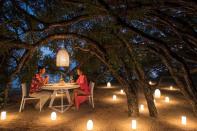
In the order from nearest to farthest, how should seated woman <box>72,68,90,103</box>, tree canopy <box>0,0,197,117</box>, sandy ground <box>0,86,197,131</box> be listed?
tree canopy <box>0,0,197,117</box>, sandy ground <box>0,86,197,131</box>, seated woman <box>72,68,90,103</box>

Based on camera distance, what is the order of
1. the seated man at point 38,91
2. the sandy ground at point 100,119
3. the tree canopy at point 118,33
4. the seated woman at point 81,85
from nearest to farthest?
the tree canopy at point 118,33 → the sandy ground at point 100,119 → the seated man at point 38,91 → the seated woman at point 81,85

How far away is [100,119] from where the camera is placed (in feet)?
27.6

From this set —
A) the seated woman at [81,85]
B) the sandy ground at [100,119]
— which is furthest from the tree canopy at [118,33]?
the seated woman at [81,85]

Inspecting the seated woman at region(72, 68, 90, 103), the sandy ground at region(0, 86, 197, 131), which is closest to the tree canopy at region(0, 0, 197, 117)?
the sandy ground at region(0, 86, 197, 131)

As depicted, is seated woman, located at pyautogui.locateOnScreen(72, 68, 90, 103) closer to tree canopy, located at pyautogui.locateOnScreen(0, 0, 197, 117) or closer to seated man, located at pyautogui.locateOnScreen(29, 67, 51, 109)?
seated man, located at pyautogui.locateOnScreen(29, 67, 51, 109)

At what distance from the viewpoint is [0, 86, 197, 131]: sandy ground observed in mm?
7488

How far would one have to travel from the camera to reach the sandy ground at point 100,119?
24.6 feet

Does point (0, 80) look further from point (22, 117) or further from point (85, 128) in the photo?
point (85, 128)

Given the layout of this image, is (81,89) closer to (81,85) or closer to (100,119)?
(81,85)

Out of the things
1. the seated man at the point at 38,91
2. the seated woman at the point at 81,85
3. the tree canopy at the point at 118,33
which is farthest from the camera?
the seated woman at the point at 81,85

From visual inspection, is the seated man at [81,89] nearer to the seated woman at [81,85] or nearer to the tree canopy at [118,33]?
the seated woman at [81,85]

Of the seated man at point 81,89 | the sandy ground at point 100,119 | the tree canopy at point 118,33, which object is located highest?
the tree canopy at point 118,33

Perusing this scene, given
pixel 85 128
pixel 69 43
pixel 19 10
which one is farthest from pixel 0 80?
pixel 85 128

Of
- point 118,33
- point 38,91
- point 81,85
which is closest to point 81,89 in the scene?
point 81,85
